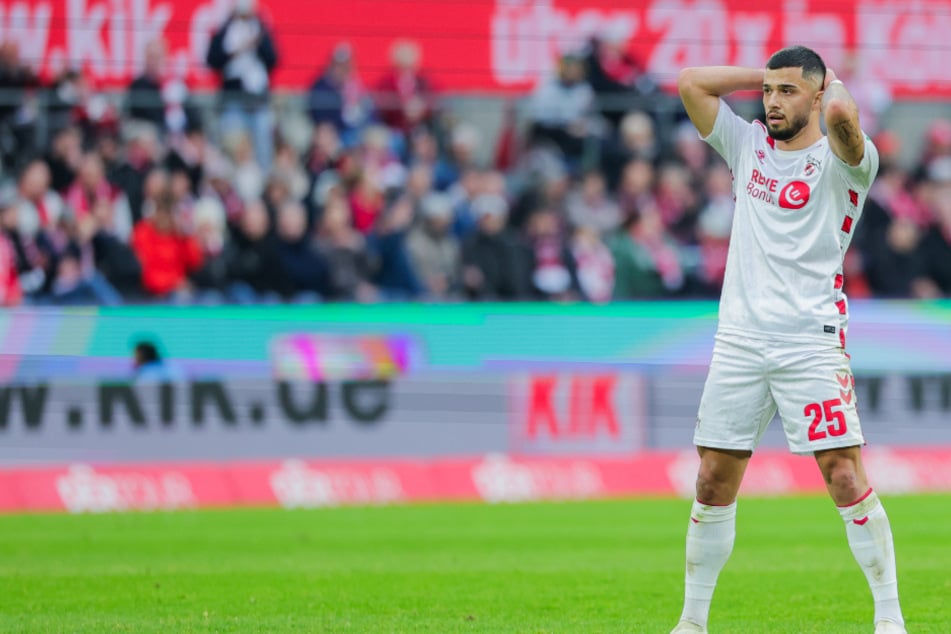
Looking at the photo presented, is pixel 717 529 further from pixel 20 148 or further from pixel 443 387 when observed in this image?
pixel 20 148

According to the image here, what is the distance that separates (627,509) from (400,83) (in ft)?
24.8

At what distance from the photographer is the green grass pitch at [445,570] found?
8.56 metres

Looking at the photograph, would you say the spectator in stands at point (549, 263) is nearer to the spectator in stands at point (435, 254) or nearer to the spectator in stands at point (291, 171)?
the spectator in stands at point (435, 254)

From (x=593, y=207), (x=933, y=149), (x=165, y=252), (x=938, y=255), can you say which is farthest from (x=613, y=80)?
(x=165, y=252)

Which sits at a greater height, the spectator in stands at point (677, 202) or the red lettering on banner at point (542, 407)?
the spectator in stands at point (677, 202)

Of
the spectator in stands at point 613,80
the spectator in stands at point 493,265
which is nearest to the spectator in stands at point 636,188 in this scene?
the spectator in stands at point 613,80

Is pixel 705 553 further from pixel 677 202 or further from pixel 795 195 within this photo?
pixel 677 202

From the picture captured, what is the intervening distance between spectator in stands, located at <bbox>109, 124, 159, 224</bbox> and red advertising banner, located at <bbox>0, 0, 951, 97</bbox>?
5.28 ft

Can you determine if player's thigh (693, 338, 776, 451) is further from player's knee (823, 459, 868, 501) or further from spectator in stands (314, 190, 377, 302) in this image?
spectator in stands (314, 190, 377, 302)

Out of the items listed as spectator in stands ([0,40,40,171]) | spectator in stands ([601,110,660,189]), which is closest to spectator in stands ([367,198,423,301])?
spectator in stands ([601,110,660,189])

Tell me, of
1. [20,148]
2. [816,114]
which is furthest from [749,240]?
[20,148]

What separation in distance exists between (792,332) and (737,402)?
15.2 inches

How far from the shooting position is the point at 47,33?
20.4 m

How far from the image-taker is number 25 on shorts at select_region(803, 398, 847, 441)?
713 centimetres
